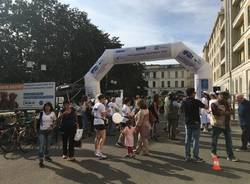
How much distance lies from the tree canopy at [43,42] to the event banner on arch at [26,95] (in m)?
23.1

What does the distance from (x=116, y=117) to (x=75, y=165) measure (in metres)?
3.14

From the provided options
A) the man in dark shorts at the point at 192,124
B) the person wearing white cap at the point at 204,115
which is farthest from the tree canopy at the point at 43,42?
the man in dark shorts at the point at 192,124

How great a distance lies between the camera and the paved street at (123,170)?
9297 millimetres

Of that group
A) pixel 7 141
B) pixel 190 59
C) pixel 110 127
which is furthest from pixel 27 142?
pixel 190 59

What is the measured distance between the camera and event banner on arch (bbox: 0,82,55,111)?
1839 centimetres

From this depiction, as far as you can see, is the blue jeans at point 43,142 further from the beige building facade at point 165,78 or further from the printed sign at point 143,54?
the beige building facade at point 165,78

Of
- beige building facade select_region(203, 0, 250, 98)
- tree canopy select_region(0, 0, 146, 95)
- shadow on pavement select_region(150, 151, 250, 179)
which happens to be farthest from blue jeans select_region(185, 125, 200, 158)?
tree canopy select_region(0, 0, 146, 95)

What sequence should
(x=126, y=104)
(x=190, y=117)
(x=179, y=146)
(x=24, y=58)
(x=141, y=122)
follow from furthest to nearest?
(x=24, y=58), (x=126, y=104), (x=179, y=146), (x=141, y=122), (x=190, y=117)

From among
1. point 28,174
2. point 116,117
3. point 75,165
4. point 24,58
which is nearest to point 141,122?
point 116,117

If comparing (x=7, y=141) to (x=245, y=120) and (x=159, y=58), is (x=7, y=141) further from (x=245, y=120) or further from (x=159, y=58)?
(x=159, y=58)

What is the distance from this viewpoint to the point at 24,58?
1762 inches

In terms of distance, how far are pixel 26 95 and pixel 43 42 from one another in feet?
87.9

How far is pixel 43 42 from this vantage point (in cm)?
4469

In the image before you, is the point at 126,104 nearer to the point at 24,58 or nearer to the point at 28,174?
the point at 28,174
